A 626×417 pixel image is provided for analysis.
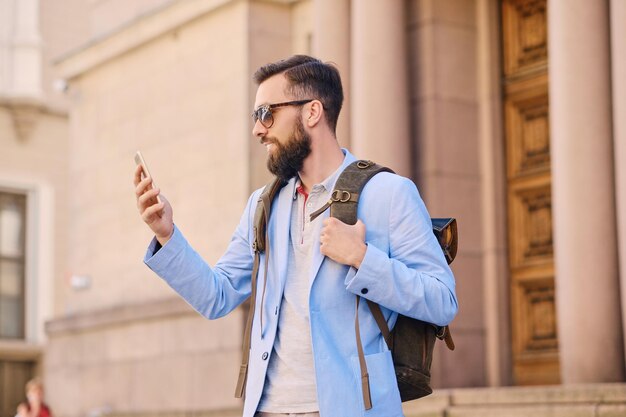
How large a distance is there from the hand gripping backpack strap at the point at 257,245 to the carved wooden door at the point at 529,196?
8.55m

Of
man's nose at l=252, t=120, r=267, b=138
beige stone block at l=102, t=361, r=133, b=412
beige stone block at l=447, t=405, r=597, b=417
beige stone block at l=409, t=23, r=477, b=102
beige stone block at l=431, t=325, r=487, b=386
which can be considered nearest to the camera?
man's nose at l=252, t=120, r=267, b=138

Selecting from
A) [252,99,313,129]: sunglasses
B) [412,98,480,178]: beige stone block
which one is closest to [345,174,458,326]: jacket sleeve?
[252,99,313,129]: sunglasses

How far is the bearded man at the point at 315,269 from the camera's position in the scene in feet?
13.6

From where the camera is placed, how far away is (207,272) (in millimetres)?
4559

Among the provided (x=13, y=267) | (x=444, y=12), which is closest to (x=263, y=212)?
(x=444, y=12)

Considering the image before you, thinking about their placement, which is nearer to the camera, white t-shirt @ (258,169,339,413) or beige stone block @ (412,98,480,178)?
white t-shirt @ (258,169,339,413)

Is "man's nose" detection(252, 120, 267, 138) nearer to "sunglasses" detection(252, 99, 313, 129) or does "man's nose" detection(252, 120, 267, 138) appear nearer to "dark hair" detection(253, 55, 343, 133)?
"sunglasses" detection(252, 99, 313, 129)

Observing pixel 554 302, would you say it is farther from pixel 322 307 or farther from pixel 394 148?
pixel 322 307

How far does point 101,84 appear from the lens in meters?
18.8

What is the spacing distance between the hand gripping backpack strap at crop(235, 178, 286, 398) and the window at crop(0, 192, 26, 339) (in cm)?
A: 2133

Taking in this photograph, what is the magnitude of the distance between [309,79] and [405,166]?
28.7ft

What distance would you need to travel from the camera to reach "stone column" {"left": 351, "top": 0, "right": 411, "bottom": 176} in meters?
13.2

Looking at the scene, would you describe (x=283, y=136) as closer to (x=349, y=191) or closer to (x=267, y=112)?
(x=267, y=112)

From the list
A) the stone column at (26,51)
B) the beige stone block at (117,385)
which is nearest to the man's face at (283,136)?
the beige stone block at (117,385)
